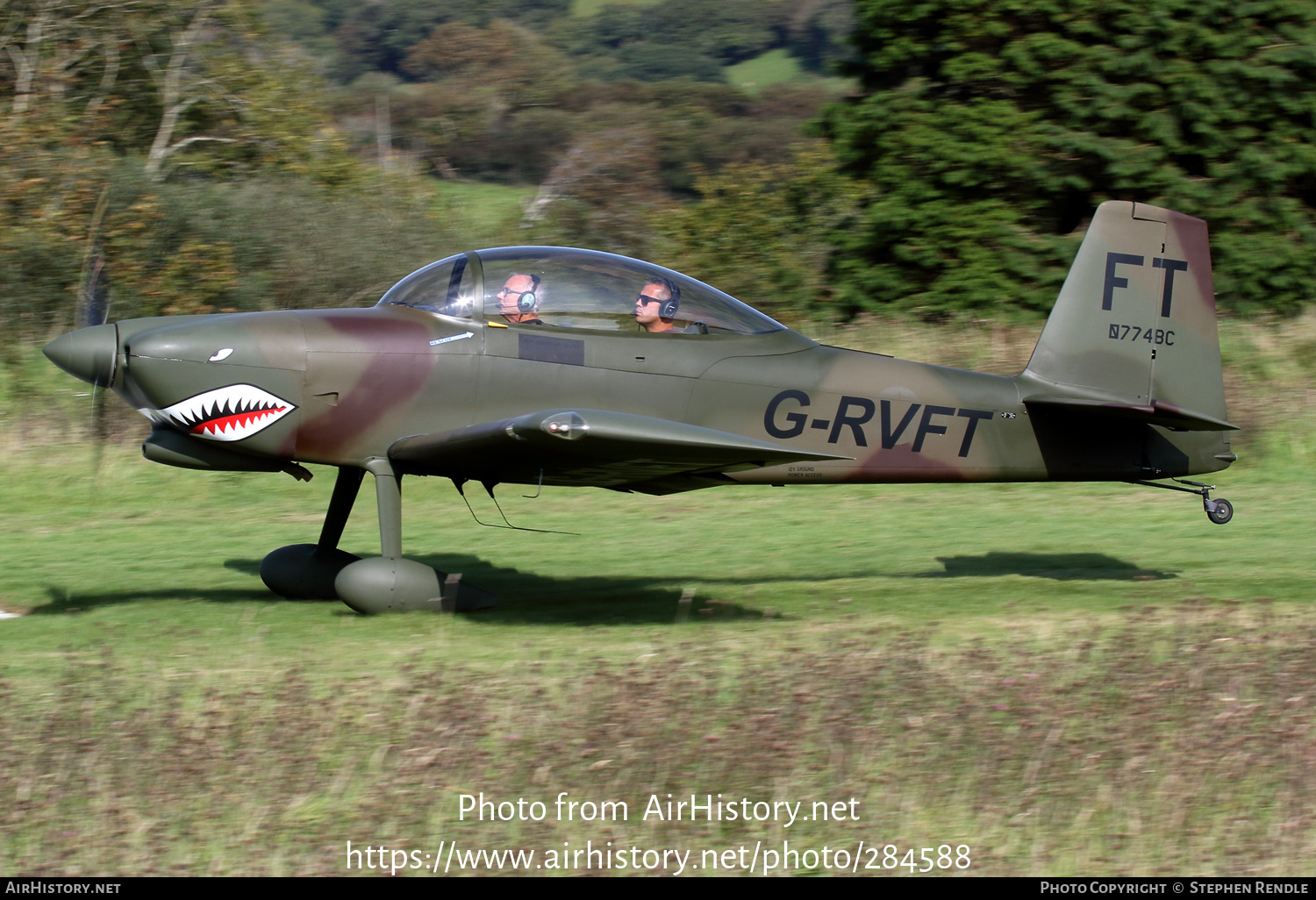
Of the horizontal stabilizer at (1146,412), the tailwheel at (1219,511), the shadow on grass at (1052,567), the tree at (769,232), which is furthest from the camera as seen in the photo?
the tree at (769,232)

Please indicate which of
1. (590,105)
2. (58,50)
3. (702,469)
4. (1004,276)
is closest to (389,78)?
(590,105)

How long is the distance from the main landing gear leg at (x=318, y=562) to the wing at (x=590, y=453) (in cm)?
88

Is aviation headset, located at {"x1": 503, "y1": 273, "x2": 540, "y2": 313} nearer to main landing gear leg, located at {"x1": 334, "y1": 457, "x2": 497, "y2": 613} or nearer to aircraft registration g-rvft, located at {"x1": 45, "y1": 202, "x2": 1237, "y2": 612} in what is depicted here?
aircraft registration g-rvft, located at {"x1": 45, "y1": 202, "x2": 1237, "y2": 612}

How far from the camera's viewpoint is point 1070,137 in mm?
18812

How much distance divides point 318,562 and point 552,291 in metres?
2.38

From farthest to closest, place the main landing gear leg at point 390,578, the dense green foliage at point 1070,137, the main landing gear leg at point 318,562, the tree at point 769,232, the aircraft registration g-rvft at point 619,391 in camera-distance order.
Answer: the tree at point 769,232
the dense green foliage at point 1070,137
the main landing gear leg at point 318,562
the main landing gear leg at point 390,578
the aircraft registration g-rvft at point 619,391

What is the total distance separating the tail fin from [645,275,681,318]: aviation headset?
2.48 metres

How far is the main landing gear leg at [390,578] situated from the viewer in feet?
22.9

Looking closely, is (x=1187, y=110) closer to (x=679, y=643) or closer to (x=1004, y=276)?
(x=1004, y=276)

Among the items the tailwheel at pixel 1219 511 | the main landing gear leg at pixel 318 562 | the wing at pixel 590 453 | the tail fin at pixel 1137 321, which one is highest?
the tail fin at pixel 1137 321

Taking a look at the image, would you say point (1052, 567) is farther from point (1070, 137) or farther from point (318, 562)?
point (1070, 137)

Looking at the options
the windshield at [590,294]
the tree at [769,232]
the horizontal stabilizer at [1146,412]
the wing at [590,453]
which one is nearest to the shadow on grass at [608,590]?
the wing at [590,453]

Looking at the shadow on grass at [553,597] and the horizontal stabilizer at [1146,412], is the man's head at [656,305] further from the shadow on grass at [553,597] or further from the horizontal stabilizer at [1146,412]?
the horizontal stabilizer at [1146,412]
